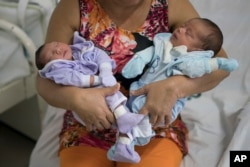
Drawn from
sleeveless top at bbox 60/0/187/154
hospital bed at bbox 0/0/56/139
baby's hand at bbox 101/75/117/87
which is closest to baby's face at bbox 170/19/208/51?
sleeveless top at bbox 60/0/187/154

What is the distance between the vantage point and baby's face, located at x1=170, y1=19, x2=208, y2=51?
1125mm

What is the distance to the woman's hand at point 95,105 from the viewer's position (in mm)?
1061

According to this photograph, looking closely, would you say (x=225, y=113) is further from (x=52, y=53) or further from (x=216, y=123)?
(x=52, y=53)

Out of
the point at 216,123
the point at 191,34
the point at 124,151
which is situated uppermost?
the point at 191,34

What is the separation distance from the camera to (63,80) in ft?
3.51

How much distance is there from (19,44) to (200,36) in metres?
0.78

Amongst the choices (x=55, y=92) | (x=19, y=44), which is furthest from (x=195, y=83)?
(x=19, y=44)

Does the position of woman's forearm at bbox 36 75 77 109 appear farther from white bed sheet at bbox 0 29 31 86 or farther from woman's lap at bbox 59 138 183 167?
white bed sheet at bbox 0 29 31 86

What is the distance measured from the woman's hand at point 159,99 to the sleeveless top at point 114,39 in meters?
0.13

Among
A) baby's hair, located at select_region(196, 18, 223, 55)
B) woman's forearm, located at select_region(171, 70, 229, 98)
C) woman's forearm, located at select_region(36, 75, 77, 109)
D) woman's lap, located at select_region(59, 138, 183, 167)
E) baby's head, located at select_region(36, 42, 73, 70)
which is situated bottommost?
woman's lap, located at select_region(59, 138, 183, 167)

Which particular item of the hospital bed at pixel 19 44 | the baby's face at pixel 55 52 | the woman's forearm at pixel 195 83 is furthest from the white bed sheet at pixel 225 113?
the hospital bed at pixel 19 44

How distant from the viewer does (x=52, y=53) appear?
1093mm

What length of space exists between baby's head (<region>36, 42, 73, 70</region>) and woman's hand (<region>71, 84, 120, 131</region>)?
112 millimetres

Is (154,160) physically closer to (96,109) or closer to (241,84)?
(96,109)
